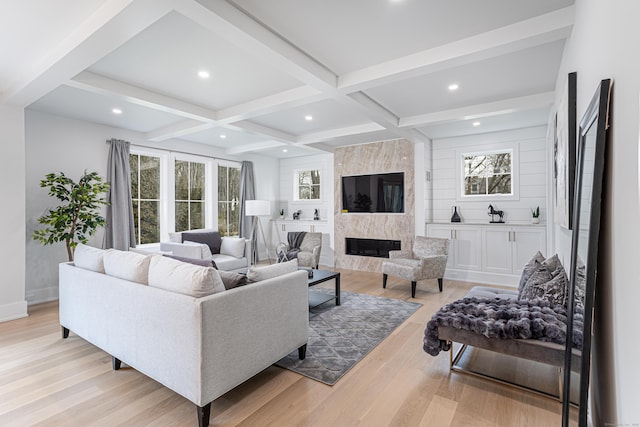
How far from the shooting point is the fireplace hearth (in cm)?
599

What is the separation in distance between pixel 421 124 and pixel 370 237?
2.49 meters

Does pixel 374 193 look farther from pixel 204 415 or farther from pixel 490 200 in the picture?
pixel 204 415

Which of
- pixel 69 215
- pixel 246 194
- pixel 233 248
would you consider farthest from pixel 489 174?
pixel 69 215

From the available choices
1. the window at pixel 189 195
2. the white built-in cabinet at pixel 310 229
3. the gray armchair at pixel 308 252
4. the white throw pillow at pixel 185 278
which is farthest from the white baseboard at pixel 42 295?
the white built-in cabinet at pixel 310 229

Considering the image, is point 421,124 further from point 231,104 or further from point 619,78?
point 619,78

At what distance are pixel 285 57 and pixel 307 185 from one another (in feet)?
16.8

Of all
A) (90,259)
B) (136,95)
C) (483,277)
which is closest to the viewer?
(90,259)

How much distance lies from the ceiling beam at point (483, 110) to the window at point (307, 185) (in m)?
3.14

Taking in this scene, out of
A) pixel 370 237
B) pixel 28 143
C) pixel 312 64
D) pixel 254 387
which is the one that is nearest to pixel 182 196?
pixel 28 143

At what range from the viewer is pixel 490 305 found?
7.91 feet

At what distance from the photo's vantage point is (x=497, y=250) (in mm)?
4988

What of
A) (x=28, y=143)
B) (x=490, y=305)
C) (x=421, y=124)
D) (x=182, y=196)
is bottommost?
(x=490, y=305)

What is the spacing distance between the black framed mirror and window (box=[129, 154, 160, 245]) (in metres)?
5.76

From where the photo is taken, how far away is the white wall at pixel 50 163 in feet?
13.8
